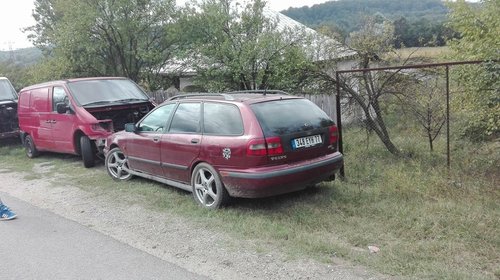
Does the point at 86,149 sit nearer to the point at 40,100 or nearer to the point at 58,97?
the point at 58,97

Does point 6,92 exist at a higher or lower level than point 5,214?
higher

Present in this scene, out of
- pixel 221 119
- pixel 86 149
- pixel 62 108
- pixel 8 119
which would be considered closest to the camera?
pixel 221 119

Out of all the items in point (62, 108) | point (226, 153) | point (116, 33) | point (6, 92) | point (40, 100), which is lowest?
point (226, 153)

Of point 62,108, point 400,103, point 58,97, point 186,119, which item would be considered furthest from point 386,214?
point 58,97

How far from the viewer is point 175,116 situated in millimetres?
7324

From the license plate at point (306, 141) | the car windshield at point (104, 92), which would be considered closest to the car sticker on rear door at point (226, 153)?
the license plate at point (306, 141)

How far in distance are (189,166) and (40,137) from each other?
6.44 meters

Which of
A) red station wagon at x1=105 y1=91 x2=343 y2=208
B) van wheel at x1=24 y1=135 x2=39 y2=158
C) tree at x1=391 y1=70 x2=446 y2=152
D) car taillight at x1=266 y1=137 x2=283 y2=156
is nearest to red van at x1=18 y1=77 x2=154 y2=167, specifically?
van wheel at x1=24 y1=135 x2=39 y2=158

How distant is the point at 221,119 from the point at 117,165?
10.5 ft

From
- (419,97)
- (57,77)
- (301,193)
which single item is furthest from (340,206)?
(57,77)

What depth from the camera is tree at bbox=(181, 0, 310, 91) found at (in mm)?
11016

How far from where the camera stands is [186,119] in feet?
23.2

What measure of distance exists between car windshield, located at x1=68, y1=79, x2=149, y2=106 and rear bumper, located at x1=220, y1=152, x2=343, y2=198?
5225 millimetres

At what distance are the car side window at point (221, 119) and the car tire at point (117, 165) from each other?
2.58 meters
